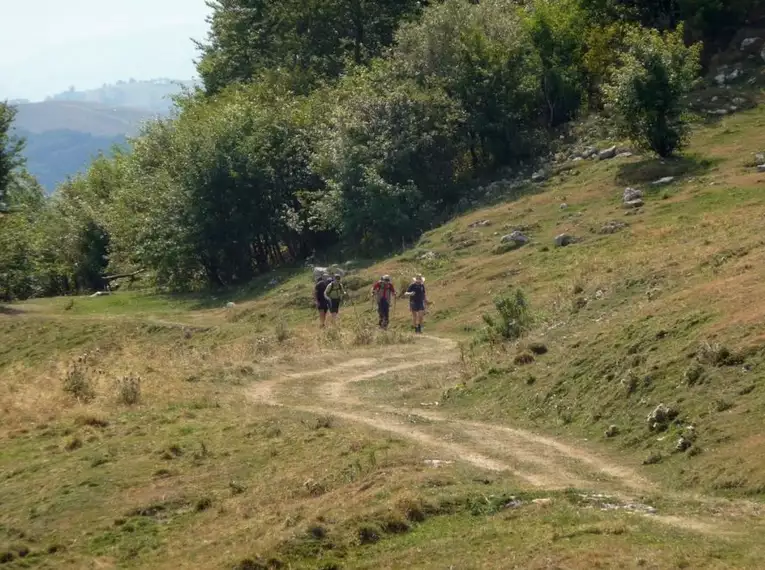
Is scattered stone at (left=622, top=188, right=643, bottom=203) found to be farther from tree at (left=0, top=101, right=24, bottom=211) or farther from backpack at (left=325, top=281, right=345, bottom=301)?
tree at (left=0, top=101, right=24, bottom=211)

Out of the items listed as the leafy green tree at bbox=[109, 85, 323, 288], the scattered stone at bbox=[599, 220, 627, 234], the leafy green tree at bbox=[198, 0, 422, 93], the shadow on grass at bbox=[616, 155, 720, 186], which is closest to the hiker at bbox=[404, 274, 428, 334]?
the scattered stone at bbox=[599, 220, 627, 234]

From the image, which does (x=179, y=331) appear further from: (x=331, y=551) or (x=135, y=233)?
(x=331, y=551)

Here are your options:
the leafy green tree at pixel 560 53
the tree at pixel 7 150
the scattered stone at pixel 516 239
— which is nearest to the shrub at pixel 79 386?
the scattered stone at pixel 516 239

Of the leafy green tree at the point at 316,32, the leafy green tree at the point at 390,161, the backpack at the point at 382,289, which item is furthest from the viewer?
the leafy green tree at the point at 316,32

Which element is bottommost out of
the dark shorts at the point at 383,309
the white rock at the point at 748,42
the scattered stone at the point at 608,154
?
the dark shorts at the point at 383,309

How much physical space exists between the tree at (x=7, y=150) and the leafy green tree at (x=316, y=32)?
14167 mm

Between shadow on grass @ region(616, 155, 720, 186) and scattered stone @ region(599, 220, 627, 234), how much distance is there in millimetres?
4397

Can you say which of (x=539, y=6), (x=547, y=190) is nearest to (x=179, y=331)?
(x=547, y=190)

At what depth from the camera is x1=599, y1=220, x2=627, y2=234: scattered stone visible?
3806cm

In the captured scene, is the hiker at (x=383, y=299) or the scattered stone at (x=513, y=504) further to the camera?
the hiker at (x=383, y=299)

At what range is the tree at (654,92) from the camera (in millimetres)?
42719

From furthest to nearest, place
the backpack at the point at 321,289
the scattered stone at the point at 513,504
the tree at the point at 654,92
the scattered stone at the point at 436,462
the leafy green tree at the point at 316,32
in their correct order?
the leafy green tree at the point at 316,32 < the tree at the point at 654,92 < the backpack at the point at 321,289 < the scattered stone at the point at 436,462 < the scattered stone at the point at 513,504

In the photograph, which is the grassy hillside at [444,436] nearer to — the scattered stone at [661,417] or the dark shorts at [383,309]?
the scattered stone at [661,417]

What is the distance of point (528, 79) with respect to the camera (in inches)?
2007
